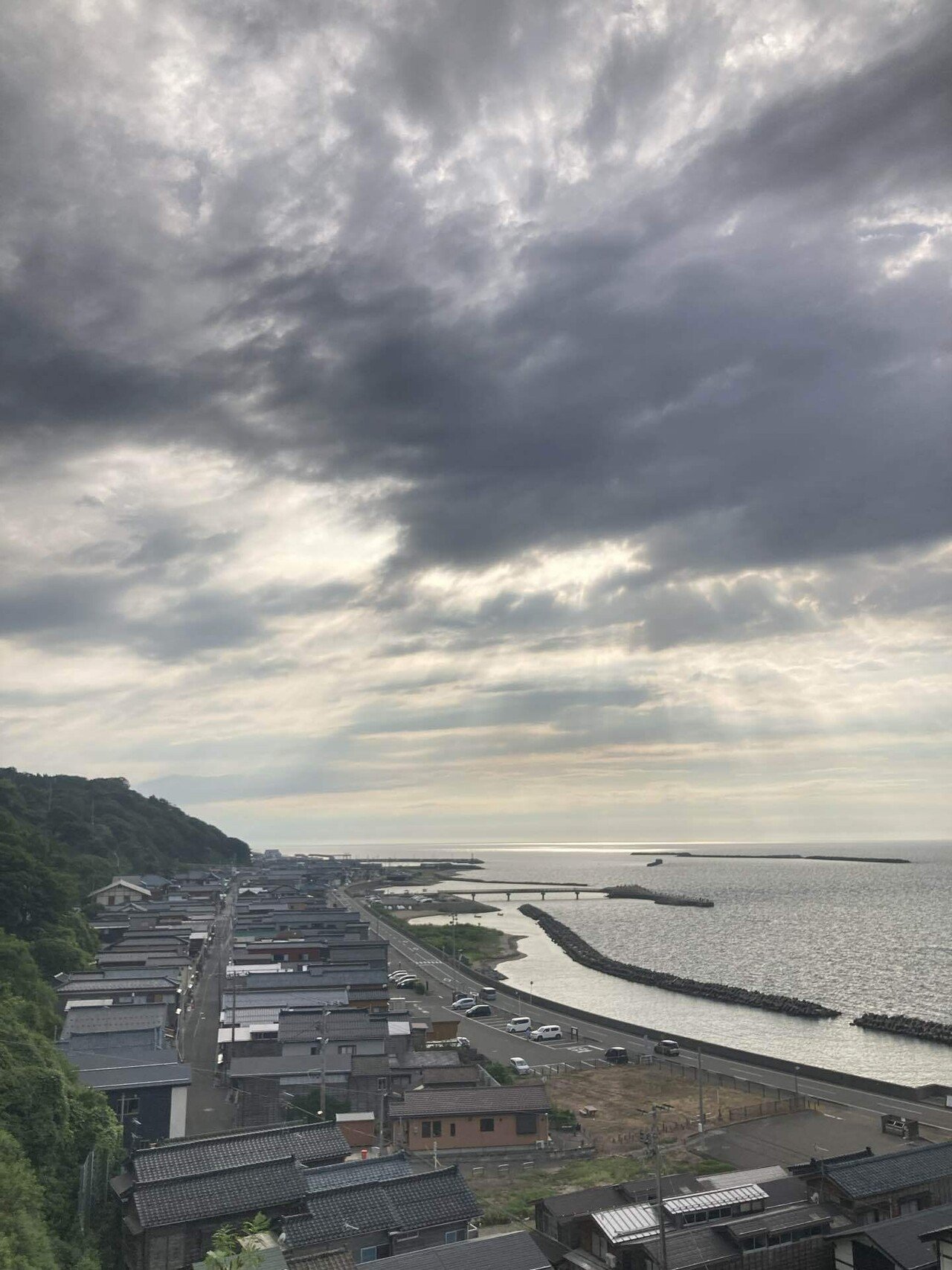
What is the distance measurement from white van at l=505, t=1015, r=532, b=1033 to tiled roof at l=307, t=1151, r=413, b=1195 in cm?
3848

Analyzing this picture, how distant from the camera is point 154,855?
7377 inches

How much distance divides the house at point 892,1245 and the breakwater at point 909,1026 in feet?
173

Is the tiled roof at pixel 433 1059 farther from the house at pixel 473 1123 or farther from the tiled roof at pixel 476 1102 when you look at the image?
the house at pixel 473 1123

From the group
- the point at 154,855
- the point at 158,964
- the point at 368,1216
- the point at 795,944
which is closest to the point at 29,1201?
the point at 368,1216

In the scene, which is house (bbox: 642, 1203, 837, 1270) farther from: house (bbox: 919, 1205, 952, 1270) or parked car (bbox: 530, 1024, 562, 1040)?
parked car (bbox: 530, 1024, 562, 1040)

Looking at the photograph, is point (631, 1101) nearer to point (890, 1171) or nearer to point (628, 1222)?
point (890, 1171)

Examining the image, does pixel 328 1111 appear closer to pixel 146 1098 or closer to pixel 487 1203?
pixel 146 1098

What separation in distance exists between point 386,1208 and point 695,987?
7052 cm

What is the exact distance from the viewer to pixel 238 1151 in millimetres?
29641

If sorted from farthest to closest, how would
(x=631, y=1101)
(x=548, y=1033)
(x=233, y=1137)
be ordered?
(x=548, y=1033), (x=631, y=1101), (x=233, y=1137)

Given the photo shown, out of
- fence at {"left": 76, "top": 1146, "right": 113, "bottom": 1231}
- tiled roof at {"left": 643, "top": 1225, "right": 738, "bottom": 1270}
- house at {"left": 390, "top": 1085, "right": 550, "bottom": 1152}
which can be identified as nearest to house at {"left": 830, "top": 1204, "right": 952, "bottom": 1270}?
tiled roof at {"left": 643, "top": 1225, "right": 738, "bottom": 1270}

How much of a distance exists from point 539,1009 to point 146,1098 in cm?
4171

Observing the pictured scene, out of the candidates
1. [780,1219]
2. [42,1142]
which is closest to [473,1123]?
[780,1219]

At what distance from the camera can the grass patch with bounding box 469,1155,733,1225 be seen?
32.7m
